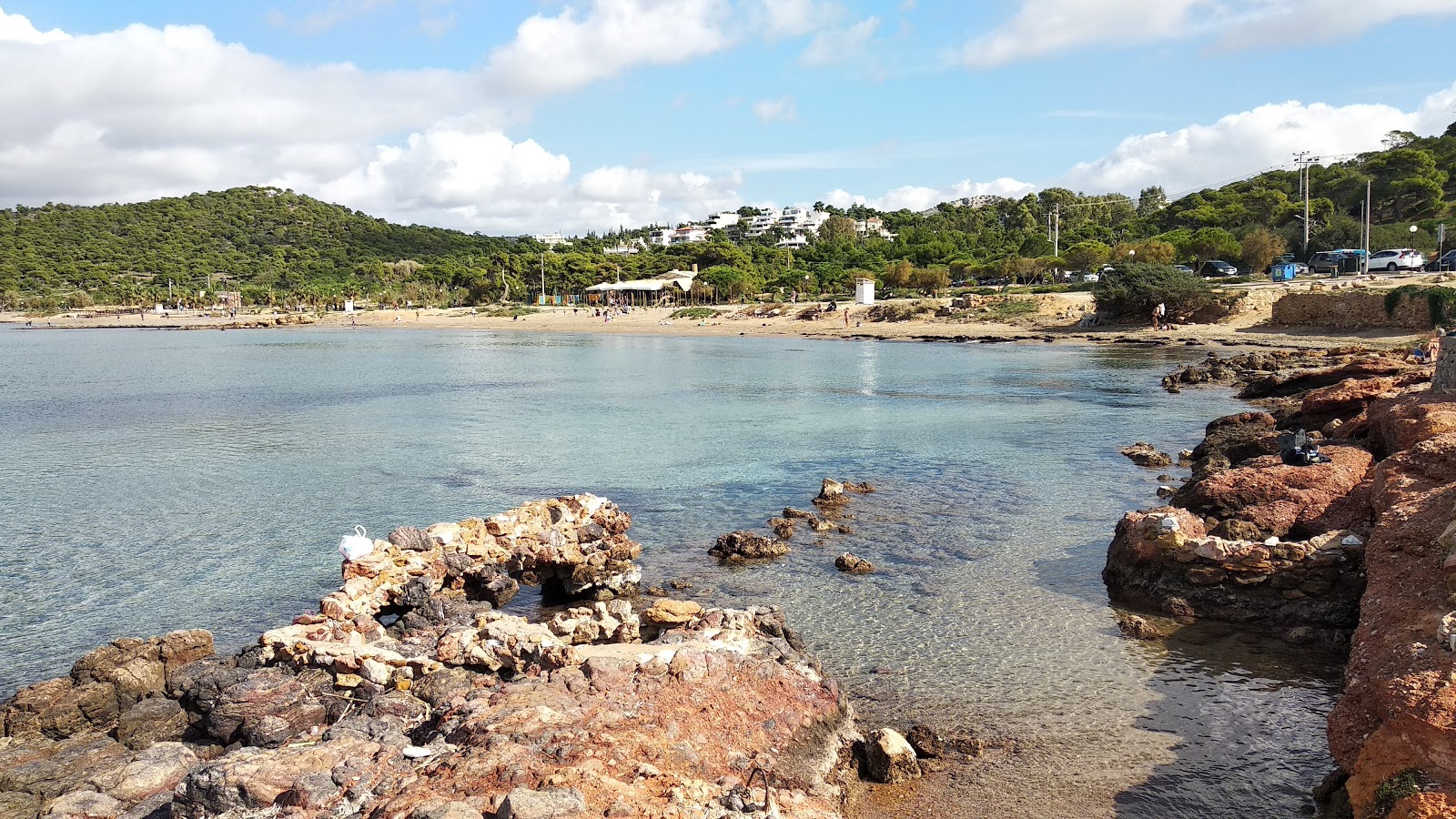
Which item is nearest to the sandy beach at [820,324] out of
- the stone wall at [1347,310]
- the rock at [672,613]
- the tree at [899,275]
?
the stone wall at [1347,310]

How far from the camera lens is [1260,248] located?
211ft

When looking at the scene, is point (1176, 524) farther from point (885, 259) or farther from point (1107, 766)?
point (885, 259)

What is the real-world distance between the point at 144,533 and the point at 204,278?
490ft

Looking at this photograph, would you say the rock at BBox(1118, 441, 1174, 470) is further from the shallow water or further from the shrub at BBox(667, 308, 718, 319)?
the shrub at BBox(667, 308, 718, 319)

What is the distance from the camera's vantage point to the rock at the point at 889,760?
24.4ft

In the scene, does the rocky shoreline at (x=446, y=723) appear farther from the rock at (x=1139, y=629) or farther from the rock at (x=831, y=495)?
the rock at (x=831, y=495)

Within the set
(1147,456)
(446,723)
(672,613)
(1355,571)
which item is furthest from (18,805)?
(1147,456)

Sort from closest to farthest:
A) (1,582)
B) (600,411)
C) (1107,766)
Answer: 1. (1107,766)
2. (1,582)
3. (600,411)

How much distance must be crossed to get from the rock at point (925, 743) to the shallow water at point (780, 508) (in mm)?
495

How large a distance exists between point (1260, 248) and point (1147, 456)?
53271 millimetres

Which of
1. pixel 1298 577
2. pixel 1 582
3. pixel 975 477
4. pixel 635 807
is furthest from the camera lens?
pixel 975 477

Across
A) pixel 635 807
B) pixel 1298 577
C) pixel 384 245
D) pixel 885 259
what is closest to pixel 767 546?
pixel 1298 577

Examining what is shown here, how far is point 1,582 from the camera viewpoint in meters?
13.3

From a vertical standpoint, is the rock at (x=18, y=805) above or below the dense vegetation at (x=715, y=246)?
below
